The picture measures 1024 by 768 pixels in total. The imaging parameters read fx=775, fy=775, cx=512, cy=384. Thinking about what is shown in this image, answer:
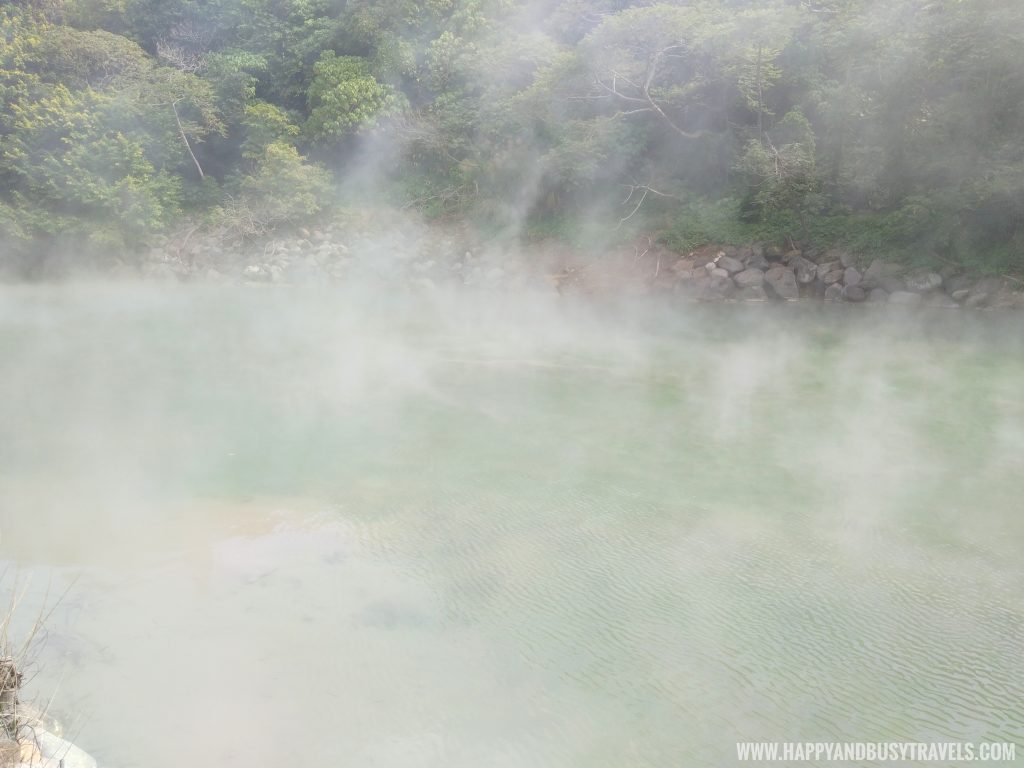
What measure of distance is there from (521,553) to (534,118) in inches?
456

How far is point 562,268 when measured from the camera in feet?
43.5

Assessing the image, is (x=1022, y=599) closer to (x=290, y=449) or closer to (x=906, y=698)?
(x=906, y=698)

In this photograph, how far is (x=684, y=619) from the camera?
11.5 feet

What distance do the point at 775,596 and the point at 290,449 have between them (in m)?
3.44

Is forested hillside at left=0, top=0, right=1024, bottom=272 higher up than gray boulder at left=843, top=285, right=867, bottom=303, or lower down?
higher up

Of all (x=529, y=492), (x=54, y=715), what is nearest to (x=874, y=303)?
(x=529, y=492)

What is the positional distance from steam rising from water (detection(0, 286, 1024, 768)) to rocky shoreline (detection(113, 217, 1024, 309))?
8.33ft

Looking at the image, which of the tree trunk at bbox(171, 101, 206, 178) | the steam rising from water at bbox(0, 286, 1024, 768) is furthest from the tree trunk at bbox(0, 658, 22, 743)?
the tree trunk at bbox(171, 101, 206, 178)

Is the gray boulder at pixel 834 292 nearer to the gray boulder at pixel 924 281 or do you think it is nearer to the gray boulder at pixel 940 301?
the gray boulder at pixel 924 281

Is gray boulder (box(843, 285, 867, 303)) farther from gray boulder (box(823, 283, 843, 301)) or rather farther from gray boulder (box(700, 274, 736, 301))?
gray boulder (box(700, 274, 736, 301))

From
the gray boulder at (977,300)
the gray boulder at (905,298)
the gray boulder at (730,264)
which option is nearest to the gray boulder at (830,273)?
the gray boulder at (905,298)

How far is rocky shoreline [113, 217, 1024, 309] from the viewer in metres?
10.4

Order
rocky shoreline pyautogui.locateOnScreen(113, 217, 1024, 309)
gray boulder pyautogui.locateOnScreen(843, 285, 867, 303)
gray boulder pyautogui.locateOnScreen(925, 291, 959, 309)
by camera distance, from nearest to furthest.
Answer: gray boulder pyautogui.locateOnScreen(925, 291, 959, 309)
rocky shoreline pyautogui.locateOnScreen(113, 217, 1024, 309)
gray boulder pyautogui.locateOnScreen(843, 285, 867, 303)

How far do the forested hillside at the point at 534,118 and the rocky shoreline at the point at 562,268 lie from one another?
0.33m
